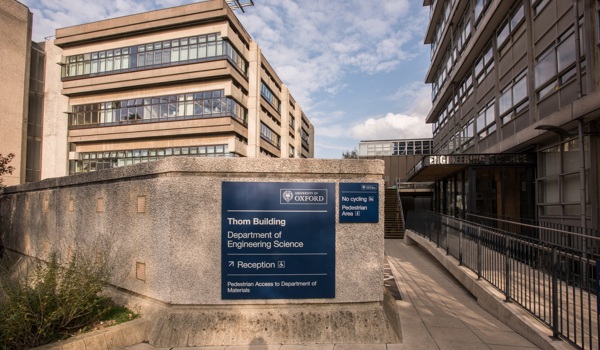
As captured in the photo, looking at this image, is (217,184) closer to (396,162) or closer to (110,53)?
(110,53)

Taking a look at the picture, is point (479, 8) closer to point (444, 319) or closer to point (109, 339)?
point (444, 319)

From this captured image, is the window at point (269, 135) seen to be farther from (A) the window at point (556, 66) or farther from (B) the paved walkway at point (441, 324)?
(B) the paved walkway at point (441, 324)

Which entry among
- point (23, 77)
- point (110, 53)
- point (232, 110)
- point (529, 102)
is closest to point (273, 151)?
point (232, 110)

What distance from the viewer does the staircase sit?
823 inches

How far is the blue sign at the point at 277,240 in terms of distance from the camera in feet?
16.6

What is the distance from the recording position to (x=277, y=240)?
5094 mm

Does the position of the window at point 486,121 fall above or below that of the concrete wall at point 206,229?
above

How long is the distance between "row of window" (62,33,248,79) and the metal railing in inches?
1123

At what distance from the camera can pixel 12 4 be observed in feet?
104

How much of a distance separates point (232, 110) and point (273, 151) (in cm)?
1264

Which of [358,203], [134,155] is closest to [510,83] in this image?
[358,203]

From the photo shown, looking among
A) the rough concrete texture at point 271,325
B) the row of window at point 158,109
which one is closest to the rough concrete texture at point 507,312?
the rough concrete texture at point 271,325

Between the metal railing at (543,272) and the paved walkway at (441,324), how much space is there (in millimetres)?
532

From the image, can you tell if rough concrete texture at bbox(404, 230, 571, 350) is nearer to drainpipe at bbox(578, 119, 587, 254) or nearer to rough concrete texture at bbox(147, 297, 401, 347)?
rough concrete texture at bbox(147, 297, 401, 347)
